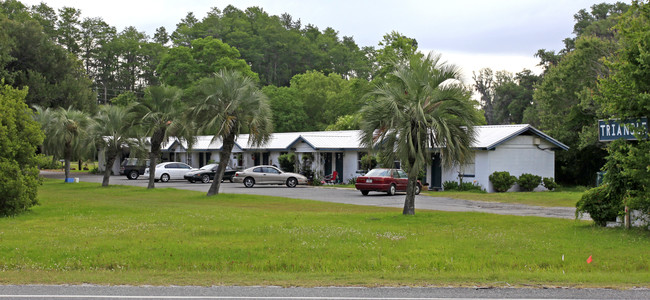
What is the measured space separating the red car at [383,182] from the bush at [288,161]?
14.9 m

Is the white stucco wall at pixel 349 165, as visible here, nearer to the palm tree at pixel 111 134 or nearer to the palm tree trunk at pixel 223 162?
the palm tree at pixel 111 134

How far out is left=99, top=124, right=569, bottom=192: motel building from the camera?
35594 mm

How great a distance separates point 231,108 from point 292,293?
2130 cm

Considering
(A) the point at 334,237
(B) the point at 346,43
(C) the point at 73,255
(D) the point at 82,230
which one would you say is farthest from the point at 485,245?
(B) the point at 346,43

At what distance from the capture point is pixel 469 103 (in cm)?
1873

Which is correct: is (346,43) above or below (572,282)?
above

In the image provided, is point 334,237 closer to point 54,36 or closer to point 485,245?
point 485,245

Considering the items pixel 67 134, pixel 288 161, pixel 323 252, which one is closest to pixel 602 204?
pixel 323 252

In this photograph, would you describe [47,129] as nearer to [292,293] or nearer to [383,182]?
[383,182]

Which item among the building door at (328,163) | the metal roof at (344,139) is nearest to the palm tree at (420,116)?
the metal roof at (344,139)

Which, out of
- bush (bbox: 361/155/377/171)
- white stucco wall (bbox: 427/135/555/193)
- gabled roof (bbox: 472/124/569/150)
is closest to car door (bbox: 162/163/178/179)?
bush (bbox: 361/155/377/171)

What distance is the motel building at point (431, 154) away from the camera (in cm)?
3559

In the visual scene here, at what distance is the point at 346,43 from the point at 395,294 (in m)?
106

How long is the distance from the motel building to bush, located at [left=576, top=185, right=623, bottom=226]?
8.70 meters
